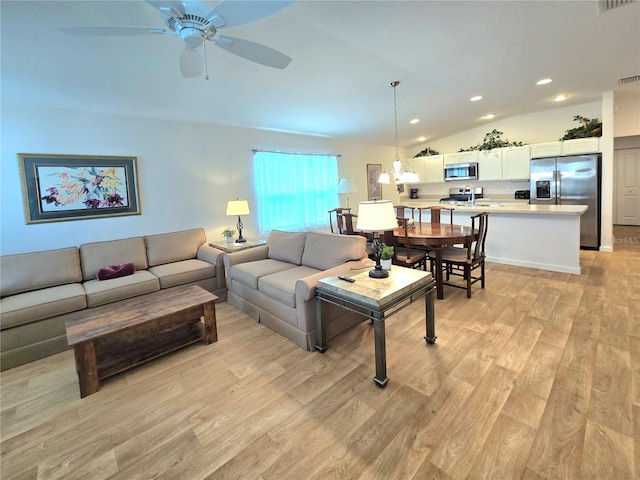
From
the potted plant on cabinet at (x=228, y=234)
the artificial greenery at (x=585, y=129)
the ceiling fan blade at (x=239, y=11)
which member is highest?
the artificial greenery at (x=585, y=129)

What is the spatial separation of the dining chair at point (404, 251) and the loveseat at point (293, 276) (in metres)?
0.70

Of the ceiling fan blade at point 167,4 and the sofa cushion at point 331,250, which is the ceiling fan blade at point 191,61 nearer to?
the ceiling fan blade at point 167,4

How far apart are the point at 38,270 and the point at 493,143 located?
777 cm

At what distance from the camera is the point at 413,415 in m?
1.84

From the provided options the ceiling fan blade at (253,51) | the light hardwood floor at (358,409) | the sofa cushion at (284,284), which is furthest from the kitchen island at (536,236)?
the ceiling fan blade at (253,51)

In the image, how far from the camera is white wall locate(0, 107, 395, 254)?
3.19 meters

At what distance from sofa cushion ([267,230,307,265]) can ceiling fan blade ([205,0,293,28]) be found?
2.31 metres

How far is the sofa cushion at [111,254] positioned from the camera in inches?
136

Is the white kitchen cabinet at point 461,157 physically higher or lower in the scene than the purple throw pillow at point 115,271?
higher

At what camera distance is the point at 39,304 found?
270cm

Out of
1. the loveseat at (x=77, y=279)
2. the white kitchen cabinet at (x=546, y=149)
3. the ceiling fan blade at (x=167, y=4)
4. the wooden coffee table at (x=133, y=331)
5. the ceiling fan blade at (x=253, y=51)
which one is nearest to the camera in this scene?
the ceiling fan blade at (x=167, y=4)

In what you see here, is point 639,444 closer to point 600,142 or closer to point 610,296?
point 610,296

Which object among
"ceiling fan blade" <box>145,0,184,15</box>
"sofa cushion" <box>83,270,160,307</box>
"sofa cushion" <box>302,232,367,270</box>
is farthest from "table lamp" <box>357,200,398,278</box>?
"sofa cushion" <box>83,270,160,307</box>

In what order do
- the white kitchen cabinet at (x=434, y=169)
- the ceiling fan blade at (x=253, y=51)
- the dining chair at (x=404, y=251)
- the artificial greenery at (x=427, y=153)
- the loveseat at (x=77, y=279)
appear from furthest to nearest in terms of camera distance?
the artificial greenery at (x=427, y=153)
the white kitchen cabinet at (x=434, y=169)
the dining chair at (x=404, y=251)
the loveseat at (x=77, y=279)
the ceiling fan blade at (x=253, y=51)
